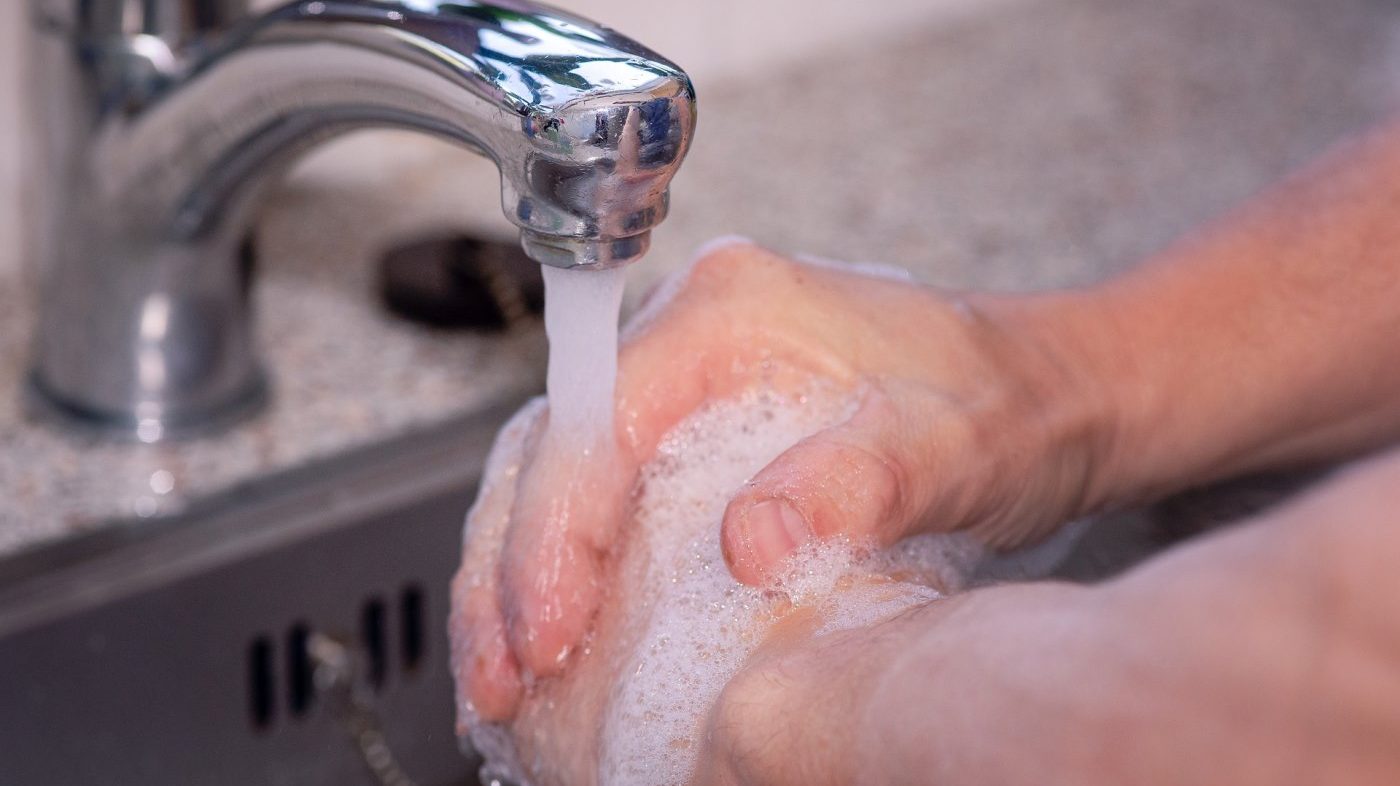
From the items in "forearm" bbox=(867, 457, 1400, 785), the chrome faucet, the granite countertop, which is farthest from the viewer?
A: the granite countertop

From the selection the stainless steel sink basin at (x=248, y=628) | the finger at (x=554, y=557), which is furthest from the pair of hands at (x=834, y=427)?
the stainless steel sink basin at (x=248, y=628)

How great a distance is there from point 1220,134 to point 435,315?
0.62 m

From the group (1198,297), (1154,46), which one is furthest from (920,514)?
(1154,46)

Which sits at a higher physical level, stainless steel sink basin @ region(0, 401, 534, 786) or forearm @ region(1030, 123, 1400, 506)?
forearm @ region(1030, 123, 1400, 506)

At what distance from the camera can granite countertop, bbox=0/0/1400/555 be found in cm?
64

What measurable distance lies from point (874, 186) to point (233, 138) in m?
0.48

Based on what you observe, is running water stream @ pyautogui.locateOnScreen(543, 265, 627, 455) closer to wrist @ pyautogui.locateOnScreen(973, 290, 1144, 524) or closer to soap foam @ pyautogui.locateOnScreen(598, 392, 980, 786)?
soap foam @ pyautogui.locateOnScreen(598, 392, 980, 786)

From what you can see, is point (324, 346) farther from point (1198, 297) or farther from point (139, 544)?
point (1198, 297)

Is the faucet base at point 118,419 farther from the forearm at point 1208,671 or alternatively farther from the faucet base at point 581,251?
the forearm at point 1208,671

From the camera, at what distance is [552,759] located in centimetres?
47

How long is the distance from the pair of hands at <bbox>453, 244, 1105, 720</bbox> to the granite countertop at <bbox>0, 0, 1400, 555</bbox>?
188mm

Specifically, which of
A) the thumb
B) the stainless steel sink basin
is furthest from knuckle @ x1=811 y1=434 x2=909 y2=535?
the stainless steel sink basin

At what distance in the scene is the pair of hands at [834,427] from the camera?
453 mm

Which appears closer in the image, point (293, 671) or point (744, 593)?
point (744, 593)
